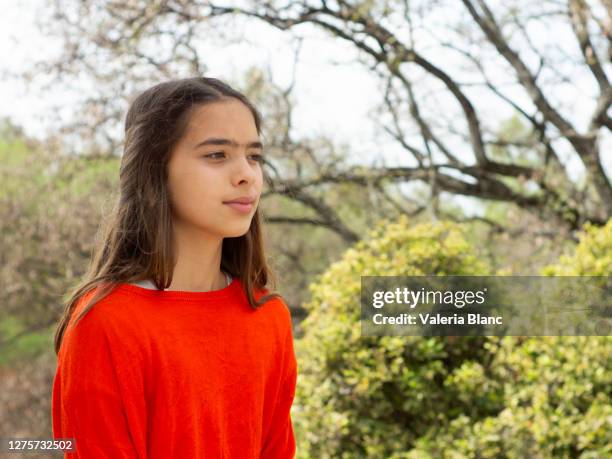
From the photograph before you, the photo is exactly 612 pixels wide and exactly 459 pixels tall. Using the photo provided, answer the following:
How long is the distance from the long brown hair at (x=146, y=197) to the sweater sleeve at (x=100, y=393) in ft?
0.33

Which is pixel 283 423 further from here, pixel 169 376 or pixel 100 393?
pixel 100 393

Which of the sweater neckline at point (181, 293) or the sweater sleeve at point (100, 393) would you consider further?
the sweater neckline at point (181, 293)

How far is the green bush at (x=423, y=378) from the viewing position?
3.68 metres

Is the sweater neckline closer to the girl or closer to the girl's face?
the girl

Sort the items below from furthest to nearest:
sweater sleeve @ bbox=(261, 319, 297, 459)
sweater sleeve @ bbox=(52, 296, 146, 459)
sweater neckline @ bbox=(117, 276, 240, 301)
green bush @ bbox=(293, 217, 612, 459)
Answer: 1. green bush @ bbox=(293, 217, 612, 459)
2. sweater sleeve @ bbox=(261, 319, 297, 459)
3. sweater neckline @ bbox=(117, 276, 240, 301)
4. sweater sleeve @ bbox=(52, 296, 146, 459)

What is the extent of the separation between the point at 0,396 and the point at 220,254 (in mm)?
8398

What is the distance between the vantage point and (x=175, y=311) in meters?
1.50

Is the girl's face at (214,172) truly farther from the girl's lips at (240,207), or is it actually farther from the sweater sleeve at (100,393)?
the sweater sleeve at (100,393)

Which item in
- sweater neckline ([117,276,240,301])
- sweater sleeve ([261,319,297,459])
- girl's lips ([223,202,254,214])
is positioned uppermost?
girl's lips ([223,202,254,214])

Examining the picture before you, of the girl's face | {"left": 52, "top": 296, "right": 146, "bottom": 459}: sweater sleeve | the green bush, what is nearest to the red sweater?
{"left": 52, "top": 296, "right": 146, "bottom": 459}: sweater sleeve

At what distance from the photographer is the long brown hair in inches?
58.7

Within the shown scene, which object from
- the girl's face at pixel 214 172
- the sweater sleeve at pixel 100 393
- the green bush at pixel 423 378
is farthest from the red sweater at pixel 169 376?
the green bush at pixel 423 378

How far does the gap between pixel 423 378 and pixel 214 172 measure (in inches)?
116

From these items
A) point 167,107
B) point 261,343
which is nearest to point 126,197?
point 167,107
